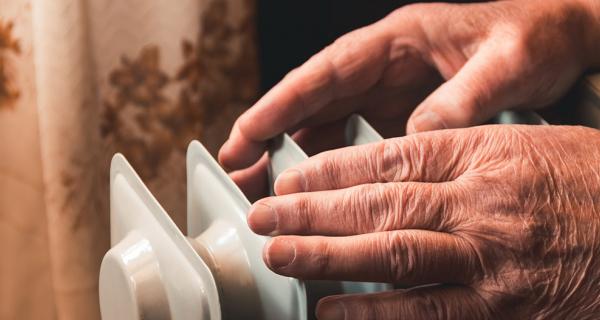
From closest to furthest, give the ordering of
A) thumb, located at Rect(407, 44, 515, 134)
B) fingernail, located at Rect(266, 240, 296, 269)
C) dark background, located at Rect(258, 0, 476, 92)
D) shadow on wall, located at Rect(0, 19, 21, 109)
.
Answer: fingernail, located at Rect(266, 240, 296, 269) → thumb, located at Rect(407, 44, 515, 134) → shadow on wall, located at Rect(0, 19, 21, 109) → dark background, located at Rect(258, 0, 476, 92)

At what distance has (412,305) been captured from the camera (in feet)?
2.24

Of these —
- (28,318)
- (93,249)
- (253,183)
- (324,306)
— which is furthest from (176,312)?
(28,318)

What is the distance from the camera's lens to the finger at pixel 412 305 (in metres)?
0.68

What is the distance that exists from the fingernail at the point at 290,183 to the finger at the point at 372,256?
7cm

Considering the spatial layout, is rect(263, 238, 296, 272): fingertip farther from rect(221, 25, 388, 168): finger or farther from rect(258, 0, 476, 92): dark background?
rect(258, 0, 476, 92): dark background

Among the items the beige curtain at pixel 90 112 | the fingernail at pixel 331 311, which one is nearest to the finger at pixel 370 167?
the fingernail at pixel 331 311

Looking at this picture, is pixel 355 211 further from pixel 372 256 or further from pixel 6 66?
pixel 6 66

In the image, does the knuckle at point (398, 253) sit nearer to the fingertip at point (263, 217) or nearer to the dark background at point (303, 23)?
the fingertip at point (263, 217)

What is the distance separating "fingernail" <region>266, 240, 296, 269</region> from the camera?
2.12ft

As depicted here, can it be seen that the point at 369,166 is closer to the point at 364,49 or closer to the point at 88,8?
the point at 364,49

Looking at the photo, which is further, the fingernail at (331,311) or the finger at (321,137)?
the finger at (321,137)

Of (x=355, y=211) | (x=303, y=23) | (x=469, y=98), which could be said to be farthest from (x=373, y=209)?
(x=303, y=23)

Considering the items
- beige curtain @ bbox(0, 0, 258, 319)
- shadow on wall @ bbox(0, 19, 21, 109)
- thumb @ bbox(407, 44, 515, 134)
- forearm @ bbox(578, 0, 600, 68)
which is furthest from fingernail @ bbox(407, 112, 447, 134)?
shadow on wall @ bbox(0, 19, 21, 109)

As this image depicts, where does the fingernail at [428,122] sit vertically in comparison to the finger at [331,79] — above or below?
below
